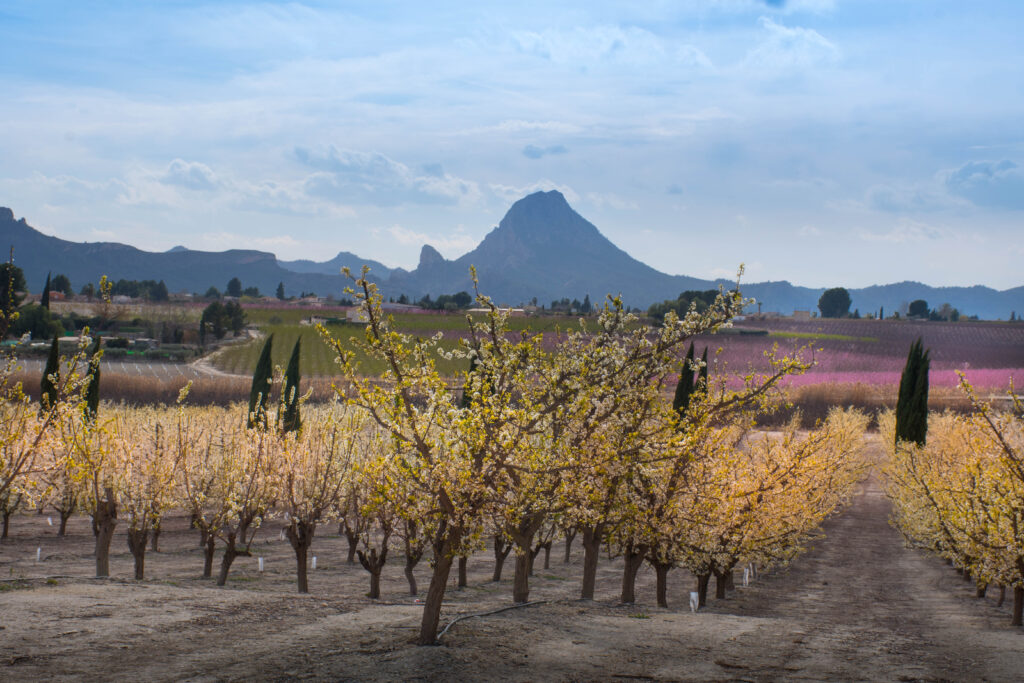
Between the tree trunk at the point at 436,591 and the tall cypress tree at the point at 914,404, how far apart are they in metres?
41.7

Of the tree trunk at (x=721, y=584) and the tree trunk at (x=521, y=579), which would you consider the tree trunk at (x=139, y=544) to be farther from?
the tree trunk at (x=721, y=584)

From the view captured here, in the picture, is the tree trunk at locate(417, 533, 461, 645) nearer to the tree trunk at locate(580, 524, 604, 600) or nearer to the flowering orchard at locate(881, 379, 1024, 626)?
the tree trunk at locate(580, 524, 604, 600)

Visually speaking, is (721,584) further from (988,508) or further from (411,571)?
(411,571)

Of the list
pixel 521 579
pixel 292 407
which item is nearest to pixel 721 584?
pixel 521 579

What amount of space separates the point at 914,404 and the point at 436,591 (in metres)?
43.9

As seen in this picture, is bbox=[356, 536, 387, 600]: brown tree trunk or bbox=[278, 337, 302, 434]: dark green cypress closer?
bbox=[356, 536, 387, 600]: brown tree trunk

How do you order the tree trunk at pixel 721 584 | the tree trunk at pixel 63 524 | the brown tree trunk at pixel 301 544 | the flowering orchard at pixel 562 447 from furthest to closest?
the tree trunk at pixel 63 524
the tree trunk at pixel 721 584
the brown tree trunk at pixel 301 544
the flowering orchard at pixel 562 447

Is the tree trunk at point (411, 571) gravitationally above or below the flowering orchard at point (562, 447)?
below

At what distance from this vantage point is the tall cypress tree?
158 ft

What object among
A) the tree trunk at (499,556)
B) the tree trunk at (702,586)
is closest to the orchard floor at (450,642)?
the tree trunk at (702,586)

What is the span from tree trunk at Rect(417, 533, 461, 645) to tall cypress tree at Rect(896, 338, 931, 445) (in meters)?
41.7

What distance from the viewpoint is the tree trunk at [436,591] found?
12102 millimetres

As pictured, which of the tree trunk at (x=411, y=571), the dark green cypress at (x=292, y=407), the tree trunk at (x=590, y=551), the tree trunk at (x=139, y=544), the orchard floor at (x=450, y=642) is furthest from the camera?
the dark green cypress at (x=292, y=407)

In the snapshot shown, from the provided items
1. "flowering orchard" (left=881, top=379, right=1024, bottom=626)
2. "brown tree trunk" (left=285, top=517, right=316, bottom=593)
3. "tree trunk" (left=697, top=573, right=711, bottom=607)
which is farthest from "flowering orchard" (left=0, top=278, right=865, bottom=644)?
"flowering orchard" (left=881, top=379, right=1024, bottom=626)
